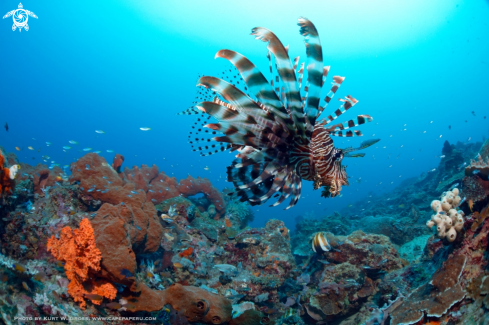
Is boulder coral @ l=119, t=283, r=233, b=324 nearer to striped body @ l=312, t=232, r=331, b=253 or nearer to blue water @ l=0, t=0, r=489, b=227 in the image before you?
striped body @ l=312, t=232, r=331, b=253

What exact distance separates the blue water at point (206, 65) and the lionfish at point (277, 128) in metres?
38.6

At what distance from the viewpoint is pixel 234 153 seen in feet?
21.5

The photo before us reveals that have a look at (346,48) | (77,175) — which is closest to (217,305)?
(77,175)

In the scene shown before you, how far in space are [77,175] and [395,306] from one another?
7.40 metres

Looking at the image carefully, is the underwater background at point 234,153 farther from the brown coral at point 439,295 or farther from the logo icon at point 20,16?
the logo icon at point 20,16

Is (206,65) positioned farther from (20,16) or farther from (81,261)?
(81,261)

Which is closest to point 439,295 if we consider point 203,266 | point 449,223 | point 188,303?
point 449,223

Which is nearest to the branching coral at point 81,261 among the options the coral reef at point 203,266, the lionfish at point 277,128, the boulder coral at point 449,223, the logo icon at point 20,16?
the coral reef at point 203,266

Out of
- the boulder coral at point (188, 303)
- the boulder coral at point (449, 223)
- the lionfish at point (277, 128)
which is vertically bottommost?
the boulder coral at point (188, 303)

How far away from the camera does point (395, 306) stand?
3.27 m

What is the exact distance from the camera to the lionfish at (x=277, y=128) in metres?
1.98

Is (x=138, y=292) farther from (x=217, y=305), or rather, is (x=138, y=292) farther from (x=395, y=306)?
(x=395, y=306)

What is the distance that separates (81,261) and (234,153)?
4.36 meters

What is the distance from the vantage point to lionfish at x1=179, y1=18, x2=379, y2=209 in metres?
1.98
